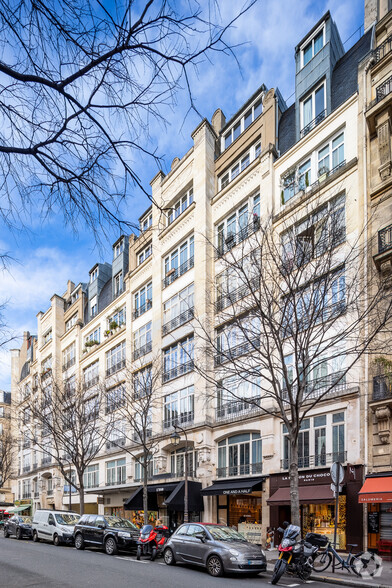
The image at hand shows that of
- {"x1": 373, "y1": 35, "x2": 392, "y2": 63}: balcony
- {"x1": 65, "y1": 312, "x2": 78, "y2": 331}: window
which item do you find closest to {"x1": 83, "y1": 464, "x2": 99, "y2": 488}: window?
{"x1": 65, "y1": 312, "x2": 78, "y2": 331}: window

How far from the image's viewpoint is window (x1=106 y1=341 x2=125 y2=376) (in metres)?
39.8

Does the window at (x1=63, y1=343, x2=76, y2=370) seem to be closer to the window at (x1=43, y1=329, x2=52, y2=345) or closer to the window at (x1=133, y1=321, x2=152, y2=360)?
the window at (x1=43, y1=329, x2=52, y2=345)

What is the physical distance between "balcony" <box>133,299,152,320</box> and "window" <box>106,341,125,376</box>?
2972mm

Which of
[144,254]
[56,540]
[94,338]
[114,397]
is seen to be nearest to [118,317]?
[94,338]

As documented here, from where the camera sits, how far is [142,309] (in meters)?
37.7

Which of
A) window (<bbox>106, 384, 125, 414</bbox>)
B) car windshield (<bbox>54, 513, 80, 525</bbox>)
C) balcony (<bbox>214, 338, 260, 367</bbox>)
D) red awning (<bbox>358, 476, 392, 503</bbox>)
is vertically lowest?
car windshield (<bbox>54, 513, 80, 525</bbox>)

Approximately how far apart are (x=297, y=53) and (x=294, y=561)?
75.6ft

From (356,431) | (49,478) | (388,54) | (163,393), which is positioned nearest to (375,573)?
(356,431)

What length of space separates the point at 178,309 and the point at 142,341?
18.5 feet

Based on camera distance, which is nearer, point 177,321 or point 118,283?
point 177,321

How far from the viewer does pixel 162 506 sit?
31.9 m

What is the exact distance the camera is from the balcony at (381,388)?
1815 centimetres

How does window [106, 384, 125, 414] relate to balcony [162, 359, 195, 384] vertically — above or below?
below

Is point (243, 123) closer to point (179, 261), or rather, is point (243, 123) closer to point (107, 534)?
point (179, 261)
